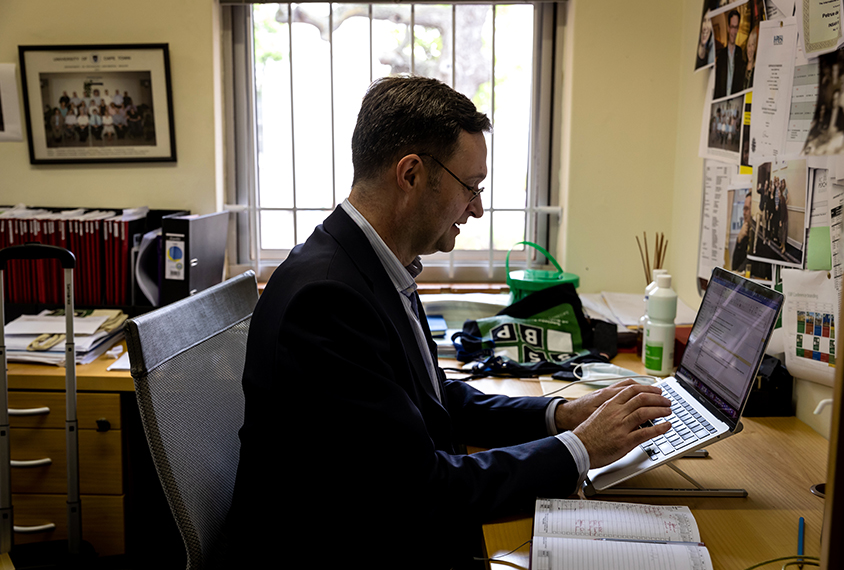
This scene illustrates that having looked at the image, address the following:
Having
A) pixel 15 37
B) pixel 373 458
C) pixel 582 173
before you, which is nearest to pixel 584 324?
pixel 582 173

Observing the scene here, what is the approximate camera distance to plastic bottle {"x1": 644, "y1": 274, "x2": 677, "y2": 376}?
1.64 metres

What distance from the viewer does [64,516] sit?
1.90 m

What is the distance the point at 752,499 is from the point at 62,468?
5.75 ft

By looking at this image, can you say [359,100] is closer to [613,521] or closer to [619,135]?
[619,135]

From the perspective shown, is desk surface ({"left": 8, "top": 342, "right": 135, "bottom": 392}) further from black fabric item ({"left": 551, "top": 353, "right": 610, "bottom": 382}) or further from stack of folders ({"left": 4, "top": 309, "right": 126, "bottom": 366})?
black fabric item ({"left": 551, "top": 353, "right": 610, "bottom": 382})

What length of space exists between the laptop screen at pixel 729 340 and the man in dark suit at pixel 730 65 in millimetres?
740

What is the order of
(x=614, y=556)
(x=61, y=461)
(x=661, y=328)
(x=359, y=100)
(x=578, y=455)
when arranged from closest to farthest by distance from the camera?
(x=614, y=556) < (x=578, y=455) < (x=661, y=328) < (x=61, y=461) < (x=359, y=100)

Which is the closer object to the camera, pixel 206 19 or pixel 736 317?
pixel 736 317

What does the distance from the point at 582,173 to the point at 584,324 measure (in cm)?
71

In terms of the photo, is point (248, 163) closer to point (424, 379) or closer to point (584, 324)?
point (584, 324)

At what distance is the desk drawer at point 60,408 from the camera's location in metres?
1.84

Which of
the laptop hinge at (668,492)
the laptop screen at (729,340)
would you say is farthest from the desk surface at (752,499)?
the laptop screen at (729,340)

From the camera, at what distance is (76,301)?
2.21m

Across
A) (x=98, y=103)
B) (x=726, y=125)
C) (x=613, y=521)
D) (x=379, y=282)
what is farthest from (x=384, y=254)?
(x=98, y=103)
